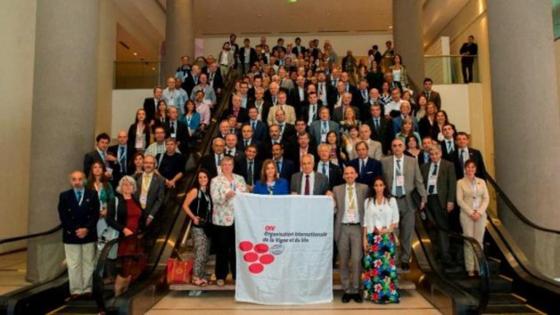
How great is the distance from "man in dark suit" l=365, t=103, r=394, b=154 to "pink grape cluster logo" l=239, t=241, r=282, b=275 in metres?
3.40

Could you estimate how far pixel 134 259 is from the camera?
603 centimetres

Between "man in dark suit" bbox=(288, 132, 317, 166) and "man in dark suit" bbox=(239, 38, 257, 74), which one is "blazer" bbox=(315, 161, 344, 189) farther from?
"man in dark suit" bbox=(239, 38, 257, 74)

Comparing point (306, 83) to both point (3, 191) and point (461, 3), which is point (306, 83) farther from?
point (461, 3)

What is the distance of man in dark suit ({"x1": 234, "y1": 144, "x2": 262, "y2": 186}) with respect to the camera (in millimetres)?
7430

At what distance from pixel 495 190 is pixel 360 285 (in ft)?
9.71

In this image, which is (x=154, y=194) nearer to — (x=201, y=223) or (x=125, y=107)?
(x=201, y=223)

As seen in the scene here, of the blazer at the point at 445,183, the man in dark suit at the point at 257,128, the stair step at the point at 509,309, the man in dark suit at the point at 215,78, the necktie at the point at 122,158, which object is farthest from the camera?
the man in dark suit at the point at 215,78

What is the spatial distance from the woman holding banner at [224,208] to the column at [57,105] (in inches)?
116

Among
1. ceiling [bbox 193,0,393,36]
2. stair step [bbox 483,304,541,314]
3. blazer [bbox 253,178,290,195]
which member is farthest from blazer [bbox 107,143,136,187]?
ceiling [bbox 193,0,393,36]

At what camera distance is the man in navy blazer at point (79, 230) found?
627cm

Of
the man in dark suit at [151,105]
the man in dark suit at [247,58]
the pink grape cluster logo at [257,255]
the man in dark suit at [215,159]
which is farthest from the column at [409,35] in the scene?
the pink grape cluster logo at [257,255]

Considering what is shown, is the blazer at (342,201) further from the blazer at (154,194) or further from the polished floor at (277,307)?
the blazer at (154,194)

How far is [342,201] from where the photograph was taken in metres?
6.49

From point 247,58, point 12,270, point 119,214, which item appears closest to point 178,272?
point 119,214
